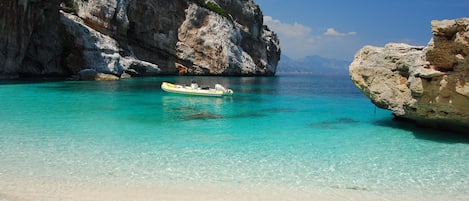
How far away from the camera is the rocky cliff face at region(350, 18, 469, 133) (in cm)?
1305

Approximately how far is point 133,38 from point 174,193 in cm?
6914

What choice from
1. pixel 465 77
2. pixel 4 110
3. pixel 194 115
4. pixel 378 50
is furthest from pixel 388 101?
pixel 4 110

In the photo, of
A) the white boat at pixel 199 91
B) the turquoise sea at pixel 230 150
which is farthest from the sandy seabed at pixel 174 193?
the white boat at pixel 199 91

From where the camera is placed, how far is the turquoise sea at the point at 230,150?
30.4 feet

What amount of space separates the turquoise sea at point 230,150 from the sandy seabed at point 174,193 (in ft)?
1.03

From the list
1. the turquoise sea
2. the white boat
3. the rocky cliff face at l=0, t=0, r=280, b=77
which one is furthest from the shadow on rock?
the rocky cliff face at l=0, t=0, r=280, b=77

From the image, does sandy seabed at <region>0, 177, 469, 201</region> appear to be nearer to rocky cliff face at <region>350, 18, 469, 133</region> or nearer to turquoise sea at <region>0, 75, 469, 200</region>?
turquoise sea at <region>0, 75, 469, 200</region>

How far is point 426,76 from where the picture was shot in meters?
13.8

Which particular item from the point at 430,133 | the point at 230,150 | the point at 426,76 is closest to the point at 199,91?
the point at 430,133

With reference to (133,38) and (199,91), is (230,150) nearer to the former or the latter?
(199,91)

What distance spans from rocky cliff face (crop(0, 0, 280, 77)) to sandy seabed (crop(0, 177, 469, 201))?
38084 mm

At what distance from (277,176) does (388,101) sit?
9.60 meters

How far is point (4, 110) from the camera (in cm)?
1984

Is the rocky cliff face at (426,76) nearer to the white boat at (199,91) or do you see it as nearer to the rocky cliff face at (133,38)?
the white boat at (199,91)
